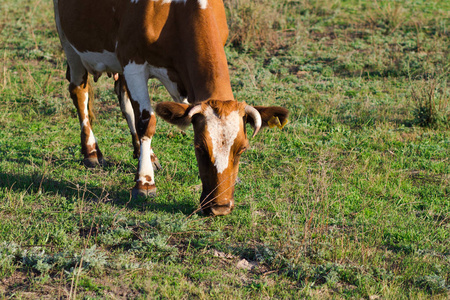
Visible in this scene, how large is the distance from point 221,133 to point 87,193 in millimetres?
1877

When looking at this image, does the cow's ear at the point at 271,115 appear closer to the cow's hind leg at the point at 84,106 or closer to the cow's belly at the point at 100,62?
the cow's belly at the point at 100,62

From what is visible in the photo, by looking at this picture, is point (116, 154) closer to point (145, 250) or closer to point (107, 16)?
point (107, 16)

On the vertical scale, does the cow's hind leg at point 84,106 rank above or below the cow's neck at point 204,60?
below

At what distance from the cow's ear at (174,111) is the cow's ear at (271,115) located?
637 mm

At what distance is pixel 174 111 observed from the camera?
481 centimetres

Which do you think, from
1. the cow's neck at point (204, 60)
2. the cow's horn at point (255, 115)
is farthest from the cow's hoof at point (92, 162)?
the cow's horn at point (255, 115)

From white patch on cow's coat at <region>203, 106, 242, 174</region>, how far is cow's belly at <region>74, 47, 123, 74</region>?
2.17 meters

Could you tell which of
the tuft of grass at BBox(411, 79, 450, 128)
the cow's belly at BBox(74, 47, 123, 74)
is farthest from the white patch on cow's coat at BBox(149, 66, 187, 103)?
the tuft of grass at BBox(411, 79, 450, 128)

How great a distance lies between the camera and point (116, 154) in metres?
7.17

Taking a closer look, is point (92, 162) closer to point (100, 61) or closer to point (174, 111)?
point (100, 61)

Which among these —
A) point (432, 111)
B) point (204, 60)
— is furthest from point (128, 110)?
point (432, 111)

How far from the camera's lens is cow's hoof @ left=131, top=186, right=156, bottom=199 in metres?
5.65

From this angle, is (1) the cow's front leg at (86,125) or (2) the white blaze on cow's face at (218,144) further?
(1) the cow's front leg at (86,125)

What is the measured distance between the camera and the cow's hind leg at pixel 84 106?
6852 millimetres
